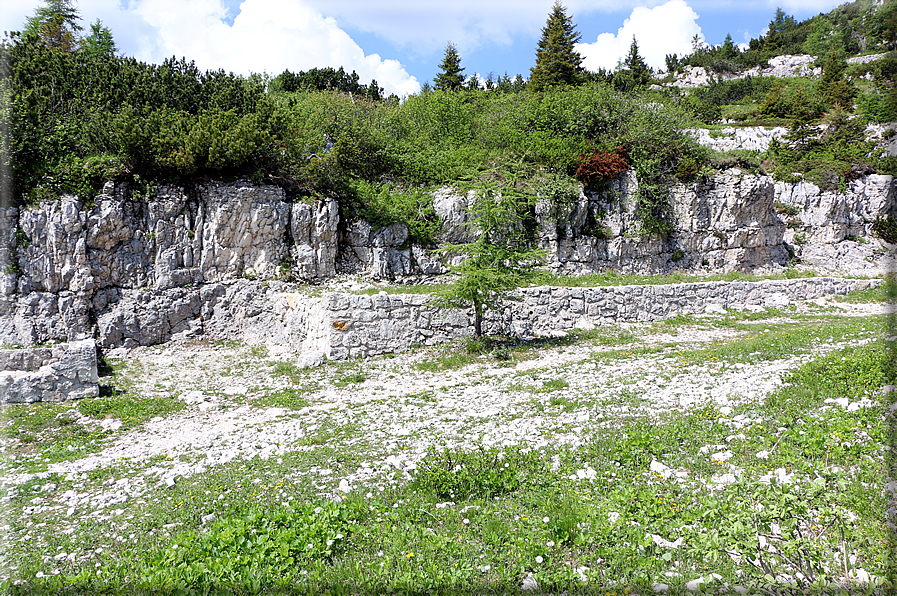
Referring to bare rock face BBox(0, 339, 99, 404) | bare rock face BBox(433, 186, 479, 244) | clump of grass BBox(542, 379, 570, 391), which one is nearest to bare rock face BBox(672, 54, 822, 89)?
bare rock face BBox(433, 186, 479, 244)

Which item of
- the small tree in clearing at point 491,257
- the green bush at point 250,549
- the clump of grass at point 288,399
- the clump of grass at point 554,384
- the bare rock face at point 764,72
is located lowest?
the clump of grass at point 288,399

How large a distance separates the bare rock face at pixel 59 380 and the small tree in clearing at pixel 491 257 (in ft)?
38.9

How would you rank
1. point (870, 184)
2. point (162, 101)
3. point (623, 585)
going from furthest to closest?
point (870, 184) < point (162, 101) < point (623, 585)

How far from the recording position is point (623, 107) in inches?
1211

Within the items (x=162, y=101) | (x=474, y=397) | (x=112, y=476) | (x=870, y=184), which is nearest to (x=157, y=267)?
(x=162, y=101)

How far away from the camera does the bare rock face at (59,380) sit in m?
13.1

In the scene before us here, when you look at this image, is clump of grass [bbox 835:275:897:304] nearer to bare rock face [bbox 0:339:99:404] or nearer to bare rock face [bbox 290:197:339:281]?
bare rock face [bbox 290:197:339:281]

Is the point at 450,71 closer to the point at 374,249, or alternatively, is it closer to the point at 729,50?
the point at 374,249

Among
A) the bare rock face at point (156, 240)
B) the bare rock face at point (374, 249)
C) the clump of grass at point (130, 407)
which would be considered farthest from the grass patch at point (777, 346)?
the bare rock face at point (156, 240)

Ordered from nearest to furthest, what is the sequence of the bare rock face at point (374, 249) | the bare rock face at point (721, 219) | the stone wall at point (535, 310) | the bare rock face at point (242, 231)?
the stone wall at point (535, 310), the bare rock face at point (242, 231), the bare rock face at point (374, 249), the bare rock face at point (721, 219)

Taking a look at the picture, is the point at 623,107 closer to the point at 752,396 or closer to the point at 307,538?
the point at 752,396

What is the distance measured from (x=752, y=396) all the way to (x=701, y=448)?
3.17m

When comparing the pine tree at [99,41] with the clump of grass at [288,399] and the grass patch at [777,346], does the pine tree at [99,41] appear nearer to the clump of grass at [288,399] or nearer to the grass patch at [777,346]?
the clump of grass at [288,399]

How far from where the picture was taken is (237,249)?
2225 cm
